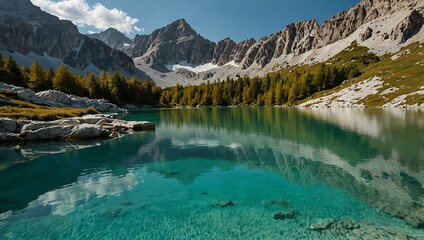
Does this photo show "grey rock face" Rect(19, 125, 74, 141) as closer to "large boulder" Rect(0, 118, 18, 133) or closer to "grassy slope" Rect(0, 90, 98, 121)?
"large boulder" Rect(0, 118, 18, 133)

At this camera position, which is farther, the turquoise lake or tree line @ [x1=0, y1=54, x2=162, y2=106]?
tree line @ [x1=0, y1=54, x2=162, y2=106]

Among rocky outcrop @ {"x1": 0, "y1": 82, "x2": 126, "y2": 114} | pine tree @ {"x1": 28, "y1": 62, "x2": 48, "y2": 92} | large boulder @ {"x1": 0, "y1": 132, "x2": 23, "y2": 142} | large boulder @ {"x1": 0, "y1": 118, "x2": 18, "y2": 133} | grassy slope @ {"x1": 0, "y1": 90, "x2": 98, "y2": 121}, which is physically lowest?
large boulder @ {"x1": 0, "y1": 132, "x2": 23, "y2": 142}

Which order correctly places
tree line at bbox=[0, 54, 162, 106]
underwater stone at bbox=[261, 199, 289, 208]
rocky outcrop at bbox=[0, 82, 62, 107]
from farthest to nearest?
1. tree line at bbox=[0, 54, 162, 106]
2. rocky outcrop at bbox=[0, 82, 62, 107]
3. underwater stone at bbox=[261, 199, 289, 208]

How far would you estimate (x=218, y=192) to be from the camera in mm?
21719

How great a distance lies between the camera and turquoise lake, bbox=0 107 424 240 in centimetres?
1553

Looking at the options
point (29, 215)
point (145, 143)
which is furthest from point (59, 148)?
point (29, 215)

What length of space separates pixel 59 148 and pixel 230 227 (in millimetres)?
36211

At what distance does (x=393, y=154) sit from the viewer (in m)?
31.2

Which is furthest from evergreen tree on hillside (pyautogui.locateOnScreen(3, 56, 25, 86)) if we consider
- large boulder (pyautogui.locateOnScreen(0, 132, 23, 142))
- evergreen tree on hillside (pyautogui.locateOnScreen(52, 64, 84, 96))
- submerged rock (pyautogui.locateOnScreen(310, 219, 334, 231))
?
submerged rock (pyautogui.locateOnScreen(310, 219, 334, 231))

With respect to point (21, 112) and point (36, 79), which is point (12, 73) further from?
point (21, 112)

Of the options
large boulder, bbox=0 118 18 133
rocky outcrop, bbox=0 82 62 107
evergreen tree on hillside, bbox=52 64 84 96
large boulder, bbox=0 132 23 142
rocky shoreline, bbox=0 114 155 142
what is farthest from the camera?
evergreen tree on hillside, bbox=52 64 84 96

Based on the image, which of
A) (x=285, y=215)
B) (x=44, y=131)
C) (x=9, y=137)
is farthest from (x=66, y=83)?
(x=285, y=215)

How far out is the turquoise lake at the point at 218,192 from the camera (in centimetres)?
1553

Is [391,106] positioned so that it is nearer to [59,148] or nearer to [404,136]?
[404,136]
